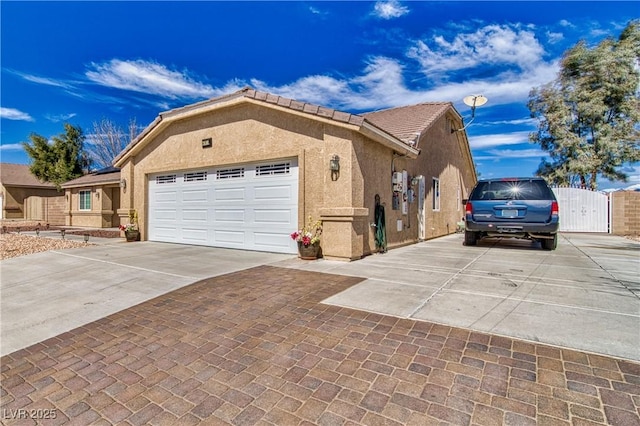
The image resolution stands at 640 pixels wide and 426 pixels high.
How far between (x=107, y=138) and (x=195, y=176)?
25221 millimetres

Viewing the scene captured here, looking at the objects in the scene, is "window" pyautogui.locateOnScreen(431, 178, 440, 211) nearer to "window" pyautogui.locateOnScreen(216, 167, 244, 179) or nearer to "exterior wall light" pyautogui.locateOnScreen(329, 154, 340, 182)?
"exterior wall light" pyautogui.locateOnScreen(329, 154, 340, 182)

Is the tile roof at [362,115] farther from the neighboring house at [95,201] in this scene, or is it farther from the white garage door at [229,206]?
the neighboring house at [95,201]

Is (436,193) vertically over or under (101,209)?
over

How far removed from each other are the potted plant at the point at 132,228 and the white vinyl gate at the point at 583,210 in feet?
61.9

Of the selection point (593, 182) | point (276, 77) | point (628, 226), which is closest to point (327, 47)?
point (276, 77)

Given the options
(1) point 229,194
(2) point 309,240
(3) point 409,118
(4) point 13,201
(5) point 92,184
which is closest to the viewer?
(2) point 309,240

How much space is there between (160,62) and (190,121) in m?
8.41

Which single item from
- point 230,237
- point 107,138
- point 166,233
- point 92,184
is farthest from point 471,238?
point 107,138

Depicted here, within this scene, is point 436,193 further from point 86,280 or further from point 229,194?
point 86,280

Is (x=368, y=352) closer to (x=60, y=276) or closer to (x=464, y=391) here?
(x=464, y=391)

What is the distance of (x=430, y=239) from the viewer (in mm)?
11719

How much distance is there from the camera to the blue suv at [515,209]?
309 inches

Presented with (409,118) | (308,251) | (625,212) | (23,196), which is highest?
(409,118)

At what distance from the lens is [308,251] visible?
7.20 meters
